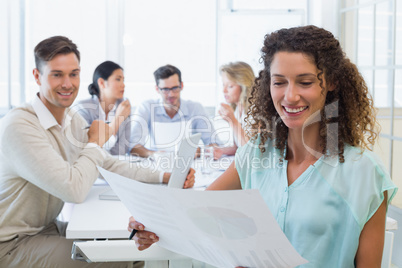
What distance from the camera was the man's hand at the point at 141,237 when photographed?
3.51 feet

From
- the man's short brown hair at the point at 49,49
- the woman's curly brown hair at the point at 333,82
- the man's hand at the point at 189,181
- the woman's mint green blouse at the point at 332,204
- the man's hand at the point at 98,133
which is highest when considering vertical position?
the man's short brown hair at the point at 49,49

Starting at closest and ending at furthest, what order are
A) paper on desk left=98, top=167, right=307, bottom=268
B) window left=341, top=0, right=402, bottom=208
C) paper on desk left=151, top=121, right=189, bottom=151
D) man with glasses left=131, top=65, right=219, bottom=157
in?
paper on desk left=98, top=167, right=307, bottom=268
window left=341, top=0, right=402, bottom=208
man with glasses left=131, top=65, right=219, bottom=157
paper on desk left=151, top=121, right=189, bottom=151

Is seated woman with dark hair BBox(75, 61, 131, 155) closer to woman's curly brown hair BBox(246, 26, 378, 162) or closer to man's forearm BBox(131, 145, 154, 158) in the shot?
man's forearm BBox(131, 145, 154, 158)

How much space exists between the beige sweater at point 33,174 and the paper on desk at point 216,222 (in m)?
0.81

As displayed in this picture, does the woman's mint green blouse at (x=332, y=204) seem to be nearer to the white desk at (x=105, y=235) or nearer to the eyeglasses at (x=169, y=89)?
the white desk at (x=105, y=235)

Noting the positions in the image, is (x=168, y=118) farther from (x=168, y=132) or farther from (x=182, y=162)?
(x=182, y=162)

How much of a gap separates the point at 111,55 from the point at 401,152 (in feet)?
9.99

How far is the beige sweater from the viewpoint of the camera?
171cm

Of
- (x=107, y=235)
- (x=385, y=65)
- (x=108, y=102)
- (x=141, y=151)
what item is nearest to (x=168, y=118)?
(x=108, y=102)

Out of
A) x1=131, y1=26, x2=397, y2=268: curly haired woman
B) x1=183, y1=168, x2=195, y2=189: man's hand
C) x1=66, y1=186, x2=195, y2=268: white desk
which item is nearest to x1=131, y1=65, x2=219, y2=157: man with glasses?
x1=183, y1=168, x2=195, y2=189: man's hand

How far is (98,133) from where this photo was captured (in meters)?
2.01

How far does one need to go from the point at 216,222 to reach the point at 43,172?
1.07m

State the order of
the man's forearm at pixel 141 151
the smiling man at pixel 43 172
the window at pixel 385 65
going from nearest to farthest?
1. the smiling man at pixel 43 172
2. the window at pixel 385 65
3. the man's forearm at pixel 141 151

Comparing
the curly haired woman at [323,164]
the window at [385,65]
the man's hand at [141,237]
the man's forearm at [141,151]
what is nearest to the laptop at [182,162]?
the curly haired woman at [323,164]
